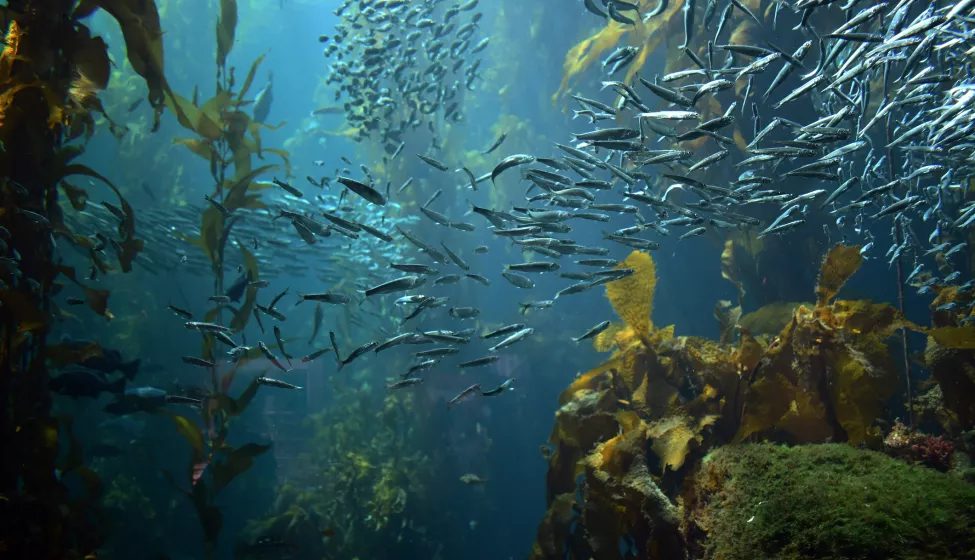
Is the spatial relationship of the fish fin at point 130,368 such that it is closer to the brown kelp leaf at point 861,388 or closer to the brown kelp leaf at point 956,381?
the brown kelp leaf at point 861,388

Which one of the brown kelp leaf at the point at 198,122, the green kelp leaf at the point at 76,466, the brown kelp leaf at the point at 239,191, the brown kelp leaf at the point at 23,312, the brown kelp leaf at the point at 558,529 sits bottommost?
the brown kelp leaf at the point at 558,529

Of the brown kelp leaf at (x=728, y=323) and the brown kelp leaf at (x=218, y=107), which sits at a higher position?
the brown kelp leaf at (x=218, y=107)

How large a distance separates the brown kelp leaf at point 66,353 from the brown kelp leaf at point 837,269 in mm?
7384

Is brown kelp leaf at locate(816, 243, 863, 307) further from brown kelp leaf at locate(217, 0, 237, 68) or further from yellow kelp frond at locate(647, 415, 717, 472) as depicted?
brown kelp leaf at locate(217, 0, 237, 68)

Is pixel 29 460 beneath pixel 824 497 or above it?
above

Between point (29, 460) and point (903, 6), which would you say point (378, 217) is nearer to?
point (29, 460)

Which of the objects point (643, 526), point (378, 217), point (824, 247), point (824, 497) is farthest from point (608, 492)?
point (378, 217)

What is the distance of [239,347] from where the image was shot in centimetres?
499

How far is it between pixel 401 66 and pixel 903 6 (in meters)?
7.21

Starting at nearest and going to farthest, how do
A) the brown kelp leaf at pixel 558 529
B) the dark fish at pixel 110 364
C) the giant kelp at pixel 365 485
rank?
the brown kelp leaf at pixel 558 529 → the dark fish at pixel 110 364 → the giant kelp at pixel 365 485

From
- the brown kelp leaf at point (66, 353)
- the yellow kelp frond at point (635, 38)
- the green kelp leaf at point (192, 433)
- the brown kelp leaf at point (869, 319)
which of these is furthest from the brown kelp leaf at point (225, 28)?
the yellow kelp frond at point (635, 38)

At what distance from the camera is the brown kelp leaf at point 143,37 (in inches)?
169

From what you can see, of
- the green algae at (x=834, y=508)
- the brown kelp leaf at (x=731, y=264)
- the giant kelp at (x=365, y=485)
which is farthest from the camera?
the brown kelp leaf at (x=731, y=264)

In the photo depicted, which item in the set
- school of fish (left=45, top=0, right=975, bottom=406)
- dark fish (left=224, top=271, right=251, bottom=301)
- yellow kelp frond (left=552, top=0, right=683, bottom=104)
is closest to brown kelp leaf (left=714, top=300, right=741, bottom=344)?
school of fish (left=45, top=0, right=975, bottom=406)
